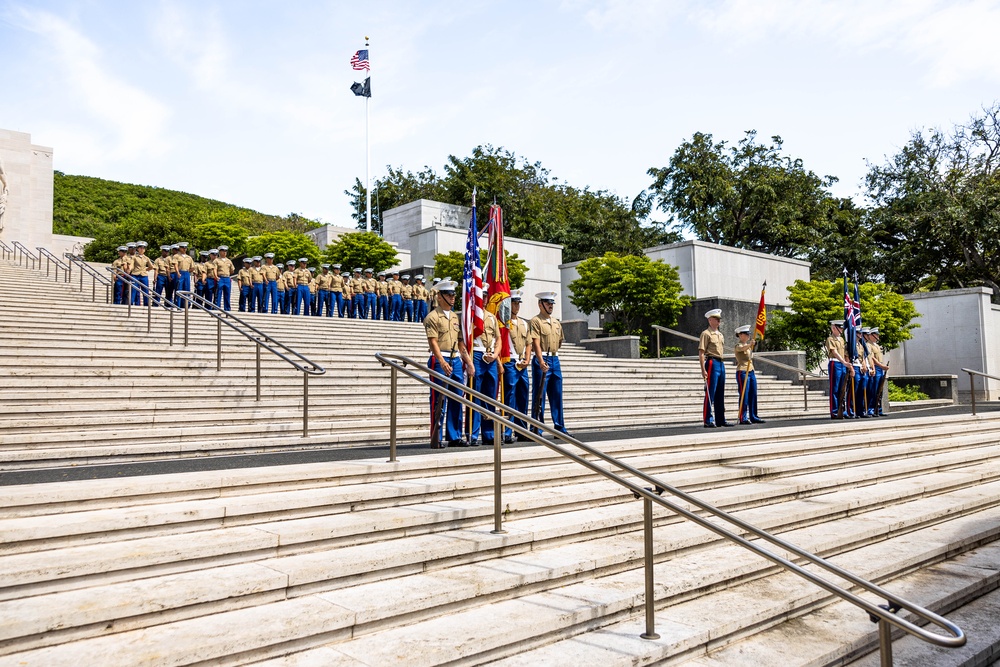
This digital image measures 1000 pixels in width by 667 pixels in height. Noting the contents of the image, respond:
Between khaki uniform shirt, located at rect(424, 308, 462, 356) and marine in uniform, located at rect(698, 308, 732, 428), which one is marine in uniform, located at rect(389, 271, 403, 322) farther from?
khaki uniform shirt, located at rect(424, 308, 462, 356)

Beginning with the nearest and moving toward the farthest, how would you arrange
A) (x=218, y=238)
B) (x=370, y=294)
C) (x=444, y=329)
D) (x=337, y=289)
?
(x=444, y=329), (x=337, y=289), (x=370, y=294), (x=218, y=238)

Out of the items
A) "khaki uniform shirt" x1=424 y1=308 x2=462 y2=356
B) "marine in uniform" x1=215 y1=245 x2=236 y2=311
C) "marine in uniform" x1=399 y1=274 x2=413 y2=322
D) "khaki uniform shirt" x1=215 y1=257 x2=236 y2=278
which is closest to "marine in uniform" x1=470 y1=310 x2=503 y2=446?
"khaki uniform shirt" x1=424 y1=308 x2=462 y2=356

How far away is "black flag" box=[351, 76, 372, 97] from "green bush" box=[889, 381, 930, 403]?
1188 inches

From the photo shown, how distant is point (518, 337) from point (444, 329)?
5.47 feet

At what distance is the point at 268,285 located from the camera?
20125 millimetres

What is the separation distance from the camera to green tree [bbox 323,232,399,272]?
30.2m

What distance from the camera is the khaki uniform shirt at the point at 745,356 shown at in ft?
43.0

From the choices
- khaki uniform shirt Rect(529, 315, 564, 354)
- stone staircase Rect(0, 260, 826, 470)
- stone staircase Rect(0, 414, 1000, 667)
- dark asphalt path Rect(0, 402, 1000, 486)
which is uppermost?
khaki uniform shirt Rect(529, 315, 564, 354)

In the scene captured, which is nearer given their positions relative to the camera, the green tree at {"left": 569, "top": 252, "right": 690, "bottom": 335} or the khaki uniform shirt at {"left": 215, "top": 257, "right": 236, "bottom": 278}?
the khaki uniform shirt at {"left": 215, "top": 257, "right": 236, "bottom": 278}

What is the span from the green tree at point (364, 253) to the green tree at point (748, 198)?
1915cm

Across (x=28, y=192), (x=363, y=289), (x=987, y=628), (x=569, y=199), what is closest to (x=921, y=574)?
(x=987, y=628)

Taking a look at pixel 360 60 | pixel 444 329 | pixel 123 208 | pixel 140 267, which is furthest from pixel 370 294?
pixel 123 208

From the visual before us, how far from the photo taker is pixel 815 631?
190 inches

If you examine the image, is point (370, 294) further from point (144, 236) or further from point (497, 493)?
point (144, 236)
